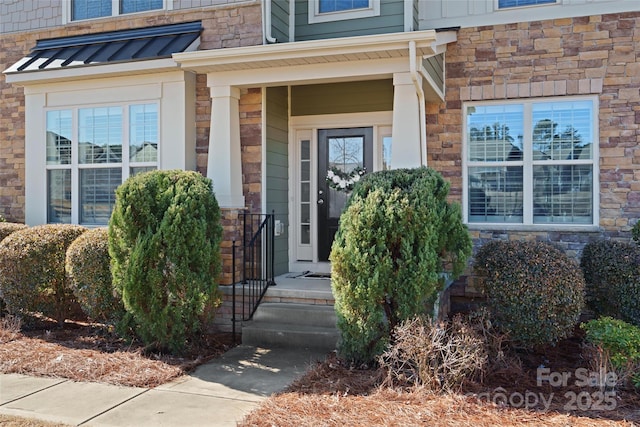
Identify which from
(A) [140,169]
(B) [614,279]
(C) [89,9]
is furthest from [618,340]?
(C) [89,9]

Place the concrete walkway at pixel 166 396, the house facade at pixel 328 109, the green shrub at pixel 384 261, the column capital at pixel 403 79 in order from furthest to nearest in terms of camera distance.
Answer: the house facade at pixel 328 109, the column capital at pixel 403 79, the green shrub at pixel 384 261, the concrete walkway at pixel 166 396

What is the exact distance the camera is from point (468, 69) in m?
7.34

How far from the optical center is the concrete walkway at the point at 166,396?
4.07 meters

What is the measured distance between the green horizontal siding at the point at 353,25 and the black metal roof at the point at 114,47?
1.41 m

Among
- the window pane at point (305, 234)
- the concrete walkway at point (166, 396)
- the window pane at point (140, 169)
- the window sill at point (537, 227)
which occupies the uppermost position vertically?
the window pane at point (140, 169)

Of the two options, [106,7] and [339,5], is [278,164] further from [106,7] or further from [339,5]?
[106,7]

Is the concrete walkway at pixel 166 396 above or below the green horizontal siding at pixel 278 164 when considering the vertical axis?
below

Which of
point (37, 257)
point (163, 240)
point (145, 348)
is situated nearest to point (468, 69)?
point (163, 240)

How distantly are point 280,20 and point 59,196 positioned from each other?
402 cm

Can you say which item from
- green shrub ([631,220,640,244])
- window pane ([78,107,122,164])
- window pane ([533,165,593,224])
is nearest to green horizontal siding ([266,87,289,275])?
window pane ([78,107,122,164])

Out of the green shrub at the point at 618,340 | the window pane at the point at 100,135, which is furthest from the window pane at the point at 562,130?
the window pane at the point at 100,135

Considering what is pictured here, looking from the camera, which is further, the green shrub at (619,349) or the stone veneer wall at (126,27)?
the stone veneer wall at (126,27)

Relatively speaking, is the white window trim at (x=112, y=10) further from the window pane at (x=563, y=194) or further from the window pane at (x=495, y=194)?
the window pane at (x=563, y=194)

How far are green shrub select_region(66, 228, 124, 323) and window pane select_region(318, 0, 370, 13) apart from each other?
4.24m
